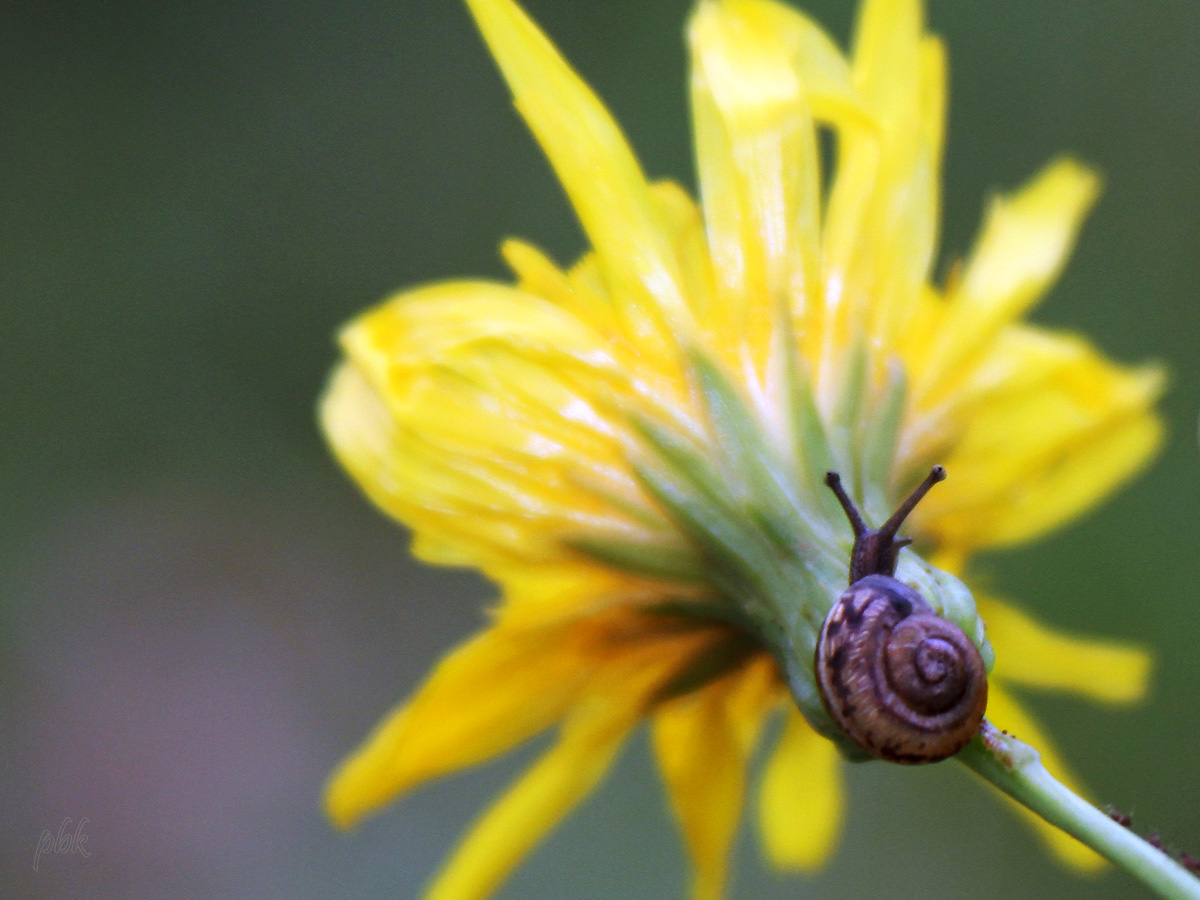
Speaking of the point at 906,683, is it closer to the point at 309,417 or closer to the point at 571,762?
the point at 571,762

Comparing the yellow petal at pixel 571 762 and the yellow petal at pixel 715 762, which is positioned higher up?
the yellow petal at pixel 571 762

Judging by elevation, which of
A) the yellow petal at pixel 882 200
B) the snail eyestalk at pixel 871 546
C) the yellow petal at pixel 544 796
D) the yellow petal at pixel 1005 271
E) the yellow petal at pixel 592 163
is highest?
the yellow petal at pixel 592 163

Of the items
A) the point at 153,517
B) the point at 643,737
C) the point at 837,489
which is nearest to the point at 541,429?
the point at 837,489

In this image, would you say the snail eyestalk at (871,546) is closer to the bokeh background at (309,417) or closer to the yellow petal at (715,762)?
the yellow petal at (715,762)

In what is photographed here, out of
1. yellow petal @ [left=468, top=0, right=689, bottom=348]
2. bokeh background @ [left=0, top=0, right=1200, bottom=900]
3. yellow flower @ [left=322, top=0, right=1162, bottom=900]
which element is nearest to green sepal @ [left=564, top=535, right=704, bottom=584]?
yellow flower @ [left=322, top=0, right=1162, bottom=900]

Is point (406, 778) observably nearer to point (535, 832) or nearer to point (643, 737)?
point (535, 832)

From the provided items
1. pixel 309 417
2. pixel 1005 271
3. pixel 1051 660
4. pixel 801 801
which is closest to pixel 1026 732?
pixel 1051 660

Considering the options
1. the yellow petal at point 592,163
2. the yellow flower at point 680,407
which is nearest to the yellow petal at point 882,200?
the yellow flower at point 680,407

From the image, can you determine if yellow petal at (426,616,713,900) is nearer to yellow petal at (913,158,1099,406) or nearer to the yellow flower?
the yellow flower
